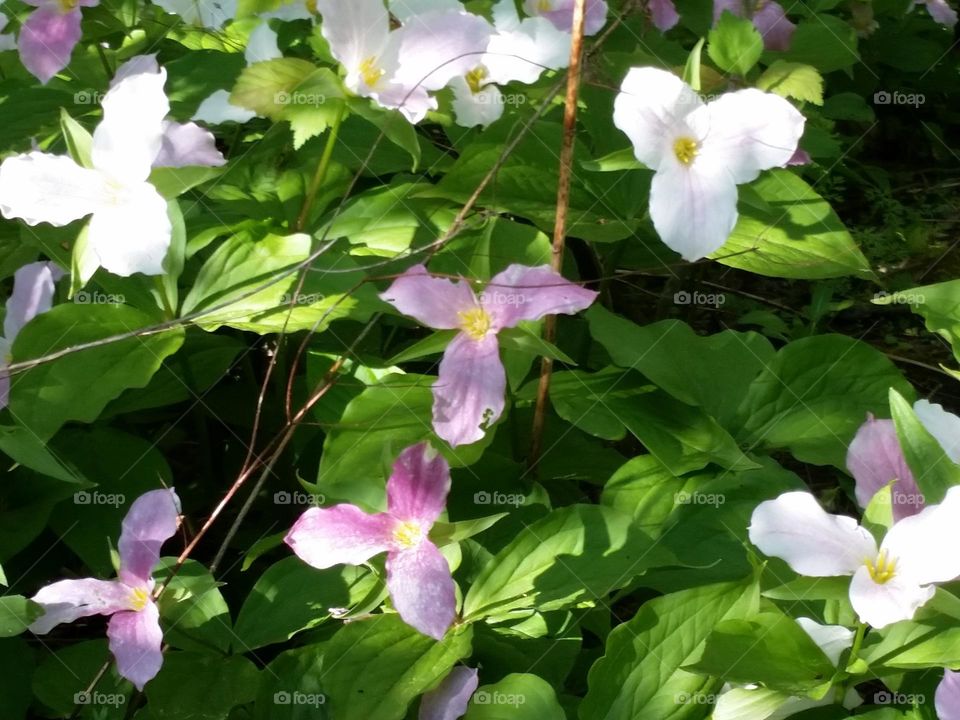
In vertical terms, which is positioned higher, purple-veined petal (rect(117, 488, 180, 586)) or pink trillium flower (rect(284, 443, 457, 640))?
pink trillium flower (rect(284, 443, 457, 640))

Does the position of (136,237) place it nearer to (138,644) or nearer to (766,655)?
(138,644)

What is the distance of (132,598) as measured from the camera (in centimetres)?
113

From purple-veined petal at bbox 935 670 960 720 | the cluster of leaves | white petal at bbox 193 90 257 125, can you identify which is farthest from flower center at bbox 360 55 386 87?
purple-veined petal at bbox 935 670 960 720

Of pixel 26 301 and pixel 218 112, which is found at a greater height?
pixel 218 112

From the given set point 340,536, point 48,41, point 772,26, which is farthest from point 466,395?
point 772,26

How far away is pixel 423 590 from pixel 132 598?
1.14 feet

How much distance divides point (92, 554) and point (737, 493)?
0.87 meters

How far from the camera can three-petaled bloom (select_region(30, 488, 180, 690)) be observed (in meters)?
1.07

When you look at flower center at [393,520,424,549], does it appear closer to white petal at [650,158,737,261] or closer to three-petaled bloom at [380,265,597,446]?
three-petaled bloom at [380,265,597,446]

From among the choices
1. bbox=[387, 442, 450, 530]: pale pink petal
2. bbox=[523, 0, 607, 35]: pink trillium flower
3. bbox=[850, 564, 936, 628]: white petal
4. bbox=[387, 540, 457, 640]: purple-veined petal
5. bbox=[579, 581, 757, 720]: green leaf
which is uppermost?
bbox=[523, 0, 607, 35]: pink trillium flower

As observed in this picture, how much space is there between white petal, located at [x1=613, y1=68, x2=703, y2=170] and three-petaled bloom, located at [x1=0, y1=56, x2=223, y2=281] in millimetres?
547

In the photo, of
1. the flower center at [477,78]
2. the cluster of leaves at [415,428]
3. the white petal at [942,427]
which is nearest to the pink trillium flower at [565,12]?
the cluster of leaves at [415,428]

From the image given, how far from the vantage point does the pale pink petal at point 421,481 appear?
3.44 ft

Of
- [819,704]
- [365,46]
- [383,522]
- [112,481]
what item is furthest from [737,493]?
[112,481]
